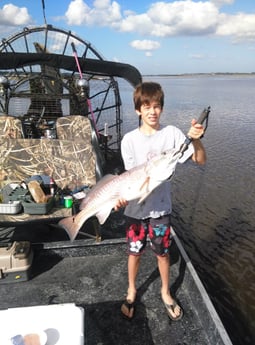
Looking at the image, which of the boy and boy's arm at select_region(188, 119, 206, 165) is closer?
boy's arm at select_region(188, 119, 206, 165)

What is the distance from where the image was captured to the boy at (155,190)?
2.98 m

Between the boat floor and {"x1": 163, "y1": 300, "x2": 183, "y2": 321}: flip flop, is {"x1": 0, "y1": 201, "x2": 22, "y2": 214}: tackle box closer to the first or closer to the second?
the boat floor

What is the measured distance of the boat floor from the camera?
326cm

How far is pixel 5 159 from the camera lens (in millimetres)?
6090

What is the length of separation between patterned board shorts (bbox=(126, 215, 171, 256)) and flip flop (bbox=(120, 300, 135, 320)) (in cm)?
63

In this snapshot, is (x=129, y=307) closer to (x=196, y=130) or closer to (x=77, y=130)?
(x=196, y=130)

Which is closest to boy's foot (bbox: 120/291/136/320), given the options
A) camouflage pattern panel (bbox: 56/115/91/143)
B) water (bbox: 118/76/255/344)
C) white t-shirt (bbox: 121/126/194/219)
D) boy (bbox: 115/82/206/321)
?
boy (bbox: 115/82/206/321)

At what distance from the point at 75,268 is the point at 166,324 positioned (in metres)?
1.59

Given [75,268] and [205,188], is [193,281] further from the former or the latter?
[205,188]

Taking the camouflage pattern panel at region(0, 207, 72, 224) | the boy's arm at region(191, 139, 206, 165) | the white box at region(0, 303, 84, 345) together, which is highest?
the boy's arm at region(191, 139, 206, 165)

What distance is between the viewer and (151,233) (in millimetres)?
3320

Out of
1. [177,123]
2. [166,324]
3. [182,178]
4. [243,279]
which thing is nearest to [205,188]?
[182,178]

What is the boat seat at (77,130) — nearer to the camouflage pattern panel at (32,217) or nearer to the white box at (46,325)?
the camouflage pattern panel at (32,217)

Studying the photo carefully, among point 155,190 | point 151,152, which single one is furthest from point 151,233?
point 151,152
